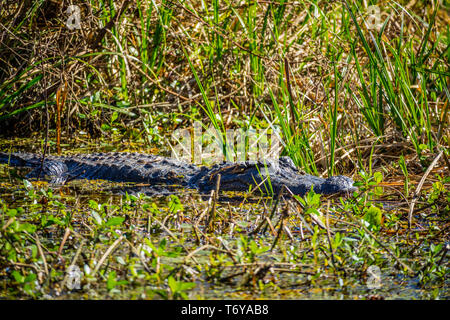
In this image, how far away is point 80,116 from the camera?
5523 millimetres

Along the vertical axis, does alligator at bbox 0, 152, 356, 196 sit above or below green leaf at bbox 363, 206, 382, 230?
above

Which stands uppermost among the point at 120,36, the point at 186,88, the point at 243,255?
the point at 120,36

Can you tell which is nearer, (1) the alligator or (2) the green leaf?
(2) the green leaf

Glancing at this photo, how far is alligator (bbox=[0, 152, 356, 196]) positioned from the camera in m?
4.14

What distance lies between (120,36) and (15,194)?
8.43ft

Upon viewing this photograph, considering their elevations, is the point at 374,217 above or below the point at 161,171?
below

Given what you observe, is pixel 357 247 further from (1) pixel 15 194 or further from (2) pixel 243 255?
(1) pixel 15 194

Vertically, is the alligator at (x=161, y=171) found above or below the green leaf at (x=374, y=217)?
above

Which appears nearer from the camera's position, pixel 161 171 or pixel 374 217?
pixel 374 217

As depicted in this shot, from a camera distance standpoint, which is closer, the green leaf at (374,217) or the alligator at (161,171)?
the green leaf at (374,217)

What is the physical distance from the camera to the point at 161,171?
470 centimetres

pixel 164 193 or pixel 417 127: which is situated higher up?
pixel 417 127

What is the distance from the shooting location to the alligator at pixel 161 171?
163 inches
